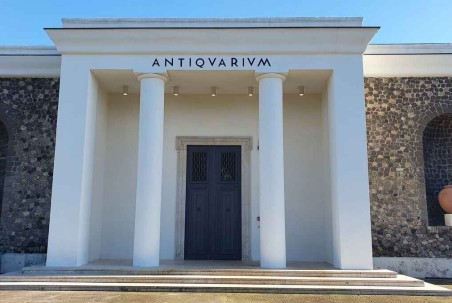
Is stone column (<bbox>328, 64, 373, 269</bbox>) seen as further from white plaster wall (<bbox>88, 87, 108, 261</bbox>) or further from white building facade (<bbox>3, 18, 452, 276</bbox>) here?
white plaster wall (<bbox>88, 87, 108, 261</bbox>)

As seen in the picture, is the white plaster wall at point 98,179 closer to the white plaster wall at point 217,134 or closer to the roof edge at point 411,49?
the white plaster wall at point 217,134

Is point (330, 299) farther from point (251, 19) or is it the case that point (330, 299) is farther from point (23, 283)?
point (251, 19)

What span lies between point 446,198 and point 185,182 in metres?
7.17

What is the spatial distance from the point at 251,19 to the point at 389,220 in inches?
250

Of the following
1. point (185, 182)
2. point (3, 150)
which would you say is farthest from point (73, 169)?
point (3, 150)

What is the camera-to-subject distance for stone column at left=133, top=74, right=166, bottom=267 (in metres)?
10.9

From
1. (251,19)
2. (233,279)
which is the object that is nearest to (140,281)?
(233,279)

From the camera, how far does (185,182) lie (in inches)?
519

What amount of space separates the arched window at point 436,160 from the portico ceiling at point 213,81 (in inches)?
138

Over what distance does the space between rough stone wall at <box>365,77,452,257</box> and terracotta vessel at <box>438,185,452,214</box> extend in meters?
0.68

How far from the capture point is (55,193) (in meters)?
11.0

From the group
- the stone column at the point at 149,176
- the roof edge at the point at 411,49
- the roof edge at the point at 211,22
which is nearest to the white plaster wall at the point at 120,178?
the stone column at the point at 149,176

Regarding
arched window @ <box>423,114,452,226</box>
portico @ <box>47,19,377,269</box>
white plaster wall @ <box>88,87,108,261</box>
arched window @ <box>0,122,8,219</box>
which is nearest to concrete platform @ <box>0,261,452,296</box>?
portico @ <box>47,19,377,269</box>

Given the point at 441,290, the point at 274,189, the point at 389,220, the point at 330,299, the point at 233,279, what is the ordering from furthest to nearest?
the point at 389,220 < the point at 274,189 < the point at 233,279 < the point at 441,290 < the point at 330,299
